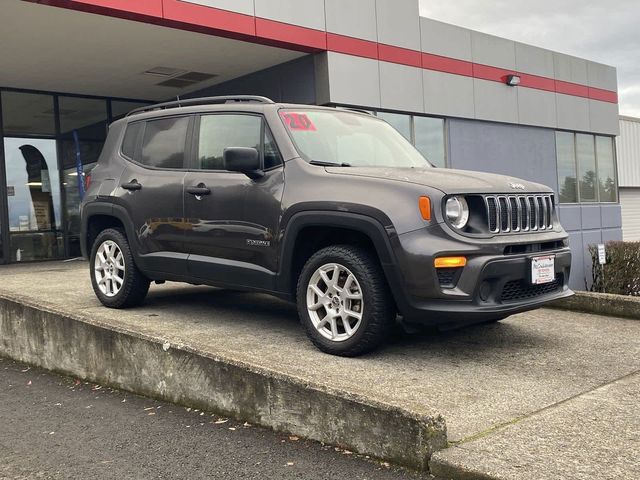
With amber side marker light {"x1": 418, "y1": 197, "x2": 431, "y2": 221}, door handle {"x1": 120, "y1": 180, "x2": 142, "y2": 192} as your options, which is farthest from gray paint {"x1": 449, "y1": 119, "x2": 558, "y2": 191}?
amber side marker light {"x1": 418, "y1": 197, "x2": 431, "y2": 221}

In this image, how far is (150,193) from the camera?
5773mm

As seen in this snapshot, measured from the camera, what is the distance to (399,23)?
13.1m

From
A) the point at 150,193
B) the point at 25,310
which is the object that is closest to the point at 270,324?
the point at 150,193

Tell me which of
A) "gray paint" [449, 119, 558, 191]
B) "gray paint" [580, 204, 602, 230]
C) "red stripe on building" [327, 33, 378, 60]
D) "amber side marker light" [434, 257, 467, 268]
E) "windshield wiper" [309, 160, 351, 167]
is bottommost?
"amber side marker light" [434, 257, 467, 268]

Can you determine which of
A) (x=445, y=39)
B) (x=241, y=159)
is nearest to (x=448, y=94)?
(x=445, y=39)

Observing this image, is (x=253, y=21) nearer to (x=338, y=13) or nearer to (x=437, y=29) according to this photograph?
(x=338, y=13)

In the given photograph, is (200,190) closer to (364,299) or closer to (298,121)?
(298,121)

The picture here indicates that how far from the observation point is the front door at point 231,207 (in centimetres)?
491

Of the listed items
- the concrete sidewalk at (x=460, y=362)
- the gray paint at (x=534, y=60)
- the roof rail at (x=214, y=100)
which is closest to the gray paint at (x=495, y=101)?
the gray paint at (x=534, y=60)

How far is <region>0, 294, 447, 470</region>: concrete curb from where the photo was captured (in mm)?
3238

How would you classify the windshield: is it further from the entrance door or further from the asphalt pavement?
the entrance door

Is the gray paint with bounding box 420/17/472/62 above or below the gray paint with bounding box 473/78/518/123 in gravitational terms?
above

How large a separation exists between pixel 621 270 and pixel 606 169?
290 inches

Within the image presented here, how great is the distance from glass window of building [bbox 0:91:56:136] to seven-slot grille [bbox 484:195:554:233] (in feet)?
40.0
